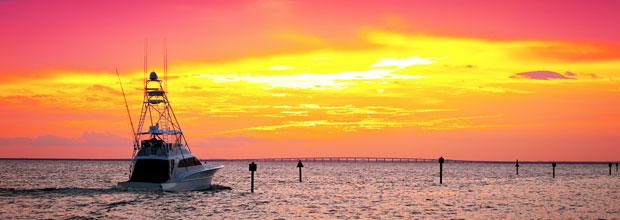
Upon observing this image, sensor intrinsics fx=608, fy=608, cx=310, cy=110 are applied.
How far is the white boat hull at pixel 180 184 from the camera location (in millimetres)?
52562

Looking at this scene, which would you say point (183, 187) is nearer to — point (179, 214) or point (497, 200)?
point (179, 214)

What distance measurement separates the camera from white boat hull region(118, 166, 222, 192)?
172ft

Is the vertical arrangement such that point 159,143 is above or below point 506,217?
above

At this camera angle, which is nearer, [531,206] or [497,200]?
[531,206]

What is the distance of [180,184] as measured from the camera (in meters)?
54.4

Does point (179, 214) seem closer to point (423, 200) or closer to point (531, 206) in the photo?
point (423, 200)

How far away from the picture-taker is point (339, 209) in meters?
43.7

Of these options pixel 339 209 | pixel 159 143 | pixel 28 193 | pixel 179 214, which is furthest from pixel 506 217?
pixel 28 193

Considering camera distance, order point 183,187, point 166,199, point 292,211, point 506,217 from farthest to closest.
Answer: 1. point 183,187
2. point 166,199
3. point 292,211
4. point 506,217

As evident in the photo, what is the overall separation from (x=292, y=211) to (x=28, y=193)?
29273mm

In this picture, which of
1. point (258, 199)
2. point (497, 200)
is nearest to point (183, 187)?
point (258, 199)

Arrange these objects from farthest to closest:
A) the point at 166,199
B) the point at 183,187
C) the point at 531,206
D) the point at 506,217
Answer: the point at 183,187, the point at 166,199, the point at 531,206, the point at 506,217

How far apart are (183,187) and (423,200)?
21420 millimetres

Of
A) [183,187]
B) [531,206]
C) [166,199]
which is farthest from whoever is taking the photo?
[183,187]
